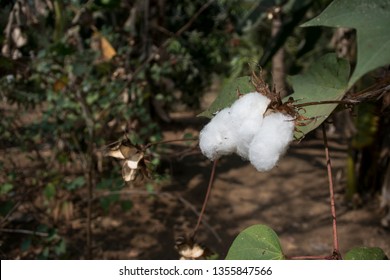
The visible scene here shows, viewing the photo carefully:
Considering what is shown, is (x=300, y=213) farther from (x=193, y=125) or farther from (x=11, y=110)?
(x=193, y=125)

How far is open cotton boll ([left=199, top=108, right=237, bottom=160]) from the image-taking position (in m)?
0.57

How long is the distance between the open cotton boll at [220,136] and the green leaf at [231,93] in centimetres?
4

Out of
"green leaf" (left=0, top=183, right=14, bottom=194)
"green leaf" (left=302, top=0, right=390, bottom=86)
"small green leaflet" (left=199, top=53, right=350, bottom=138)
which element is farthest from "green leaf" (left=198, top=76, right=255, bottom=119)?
"green leaf" (left=0, top=183, right=14, bottom=194)

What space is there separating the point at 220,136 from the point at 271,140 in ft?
0.27

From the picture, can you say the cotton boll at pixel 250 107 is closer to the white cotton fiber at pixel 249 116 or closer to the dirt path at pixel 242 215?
the white cotton fiber at pixel 249 116

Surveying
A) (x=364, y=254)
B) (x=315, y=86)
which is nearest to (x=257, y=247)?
(x=364, y=254)

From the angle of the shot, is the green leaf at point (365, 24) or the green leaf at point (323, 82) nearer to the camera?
the green leaf at point (365, 24)

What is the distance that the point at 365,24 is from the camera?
1.50 feet

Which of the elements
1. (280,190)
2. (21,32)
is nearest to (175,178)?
(280,190)

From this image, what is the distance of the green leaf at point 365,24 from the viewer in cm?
38

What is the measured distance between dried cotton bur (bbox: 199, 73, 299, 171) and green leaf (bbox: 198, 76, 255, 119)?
32mm

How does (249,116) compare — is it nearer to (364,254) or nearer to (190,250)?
(364,254)

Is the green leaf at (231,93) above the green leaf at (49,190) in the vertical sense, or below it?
above

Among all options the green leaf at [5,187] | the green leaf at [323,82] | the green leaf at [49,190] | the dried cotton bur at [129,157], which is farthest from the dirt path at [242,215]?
the green leaf at [323,82]
